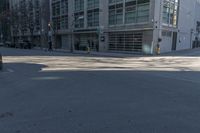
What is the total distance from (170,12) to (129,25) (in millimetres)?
6570

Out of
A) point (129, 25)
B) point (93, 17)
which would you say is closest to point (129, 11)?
point (129, 25)

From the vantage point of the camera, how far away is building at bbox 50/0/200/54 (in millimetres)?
30703

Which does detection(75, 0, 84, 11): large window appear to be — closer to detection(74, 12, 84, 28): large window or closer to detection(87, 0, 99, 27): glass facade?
detection(74, 12, 84, 28): large window

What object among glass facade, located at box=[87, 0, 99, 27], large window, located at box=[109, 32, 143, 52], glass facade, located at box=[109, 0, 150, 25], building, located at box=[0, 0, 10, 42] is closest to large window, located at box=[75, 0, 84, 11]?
glass facade, located at box=[87, 0, 99, 27]

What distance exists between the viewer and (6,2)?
84062 mm

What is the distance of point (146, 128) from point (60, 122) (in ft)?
6.05

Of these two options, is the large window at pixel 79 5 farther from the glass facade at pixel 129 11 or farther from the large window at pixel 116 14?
the large window at pixel 116 14

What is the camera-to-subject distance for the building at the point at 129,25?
30.7m

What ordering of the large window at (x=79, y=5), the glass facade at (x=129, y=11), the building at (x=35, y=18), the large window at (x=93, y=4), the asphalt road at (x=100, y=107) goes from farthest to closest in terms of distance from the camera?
the building at (x=35, y=18) < the large window at (x=79, y=5) < the large window at (x=93, y=4) < the glass facade at (x=129, y=11) < the asphalt road at (x=100, y=107)

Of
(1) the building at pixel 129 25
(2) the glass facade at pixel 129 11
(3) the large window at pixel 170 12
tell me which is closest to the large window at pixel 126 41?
(1) the building at pixel 129 25

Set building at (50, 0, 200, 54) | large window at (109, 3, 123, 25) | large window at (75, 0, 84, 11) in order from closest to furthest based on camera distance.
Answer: building at (50, 0, 200, 54) → large window at (109, 3, 123, 25) → large window at (75, 0, 84, 11)

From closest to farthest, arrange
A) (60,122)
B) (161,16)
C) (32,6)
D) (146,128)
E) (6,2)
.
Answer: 1. (146,128)
2. (60,122)
3. (161,16)
4. (32,6)
5. (6,2)

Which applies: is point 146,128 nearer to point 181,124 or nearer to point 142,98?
point 181,124

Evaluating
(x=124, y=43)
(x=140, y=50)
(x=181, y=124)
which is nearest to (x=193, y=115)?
(x=181, y=124)
